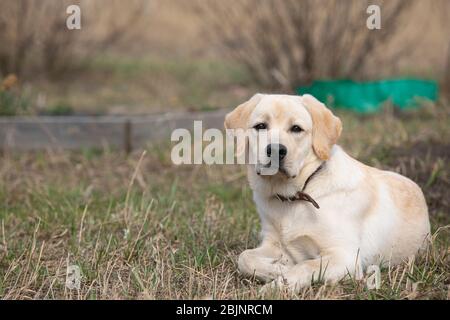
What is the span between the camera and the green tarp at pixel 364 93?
8133 mm

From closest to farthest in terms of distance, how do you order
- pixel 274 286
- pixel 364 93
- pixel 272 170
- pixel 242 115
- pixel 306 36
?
pixel 274 286, pixel 272 170, pixel 242 115, pixel 364 93, pixel 306 36

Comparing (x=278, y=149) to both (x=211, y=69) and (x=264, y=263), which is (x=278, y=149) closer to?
(x=264, y=263)

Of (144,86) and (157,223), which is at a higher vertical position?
(144,86)

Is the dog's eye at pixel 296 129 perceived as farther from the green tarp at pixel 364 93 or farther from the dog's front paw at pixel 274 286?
the green tarp at pixel 364 93

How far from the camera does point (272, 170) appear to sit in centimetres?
348

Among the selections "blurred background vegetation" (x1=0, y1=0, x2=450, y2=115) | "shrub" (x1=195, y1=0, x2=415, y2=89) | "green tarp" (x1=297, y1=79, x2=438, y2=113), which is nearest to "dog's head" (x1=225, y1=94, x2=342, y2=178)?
"blurred background vegetation" (x1=0, y1=0, x2=450, y2=115)

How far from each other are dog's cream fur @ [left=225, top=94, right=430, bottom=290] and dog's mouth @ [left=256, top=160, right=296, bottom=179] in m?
0.01

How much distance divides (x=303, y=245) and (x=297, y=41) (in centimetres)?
541

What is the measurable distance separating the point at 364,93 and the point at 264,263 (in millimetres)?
4958

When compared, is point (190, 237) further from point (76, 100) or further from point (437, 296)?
point (76, 100)

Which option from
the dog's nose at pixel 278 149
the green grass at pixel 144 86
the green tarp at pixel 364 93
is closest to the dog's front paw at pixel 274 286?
the dog's nose at pixel 278 149

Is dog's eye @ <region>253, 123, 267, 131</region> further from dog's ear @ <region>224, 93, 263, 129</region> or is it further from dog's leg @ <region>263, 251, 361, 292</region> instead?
dog's leg @ <region>263, 251, 361, 292</region>

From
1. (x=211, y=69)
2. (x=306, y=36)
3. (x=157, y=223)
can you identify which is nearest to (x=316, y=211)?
(x=157, y=223)

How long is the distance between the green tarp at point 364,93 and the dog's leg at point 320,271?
4.67 metres
